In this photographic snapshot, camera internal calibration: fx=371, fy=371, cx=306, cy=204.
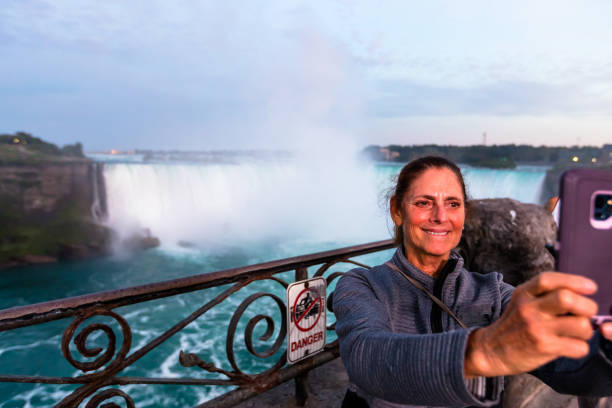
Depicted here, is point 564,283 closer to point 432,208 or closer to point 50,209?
point 432,208

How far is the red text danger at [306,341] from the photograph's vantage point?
2799 millimetres

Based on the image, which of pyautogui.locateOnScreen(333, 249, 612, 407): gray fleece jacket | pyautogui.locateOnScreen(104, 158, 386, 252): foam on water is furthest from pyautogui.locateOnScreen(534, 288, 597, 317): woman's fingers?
pyautogui.locateOnScreen(104, 158, 386, 252): foam on water

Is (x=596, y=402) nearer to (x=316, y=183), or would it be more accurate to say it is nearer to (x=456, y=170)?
(x=456, y=170)

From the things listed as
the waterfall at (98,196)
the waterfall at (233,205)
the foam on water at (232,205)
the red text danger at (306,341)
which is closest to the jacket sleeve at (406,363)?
the red text danger at (306,341)

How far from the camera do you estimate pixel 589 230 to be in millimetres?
677

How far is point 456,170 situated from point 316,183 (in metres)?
44.4

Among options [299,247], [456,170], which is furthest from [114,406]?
[299,247]

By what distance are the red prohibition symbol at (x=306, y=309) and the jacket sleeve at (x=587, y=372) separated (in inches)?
67.6

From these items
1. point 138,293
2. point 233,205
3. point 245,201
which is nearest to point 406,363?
point 138,293

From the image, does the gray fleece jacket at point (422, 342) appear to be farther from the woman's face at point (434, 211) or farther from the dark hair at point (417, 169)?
the dark hair at point (417, 169)

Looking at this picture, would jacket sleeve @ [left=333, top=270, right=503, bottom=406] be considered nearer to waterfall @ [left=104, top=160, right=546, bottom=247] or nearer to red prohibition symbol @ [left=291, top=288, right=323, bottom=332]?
red prohibition symbol @ [left=291, top=288, right=323, bottom=332]

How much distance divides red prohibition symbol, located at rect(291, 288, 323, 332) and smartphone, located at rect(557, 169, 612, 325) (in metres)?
2.22

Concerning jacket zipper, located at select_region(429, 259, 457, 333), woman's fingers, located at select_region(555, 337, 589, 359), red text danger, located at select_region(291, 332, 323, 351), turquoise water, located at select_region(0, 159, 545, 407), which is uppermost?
woman's fingers, located at select_region(555, 337, 589, 359)

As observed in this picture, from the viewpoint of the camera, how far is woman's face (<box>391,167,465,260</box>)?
1517 mm
